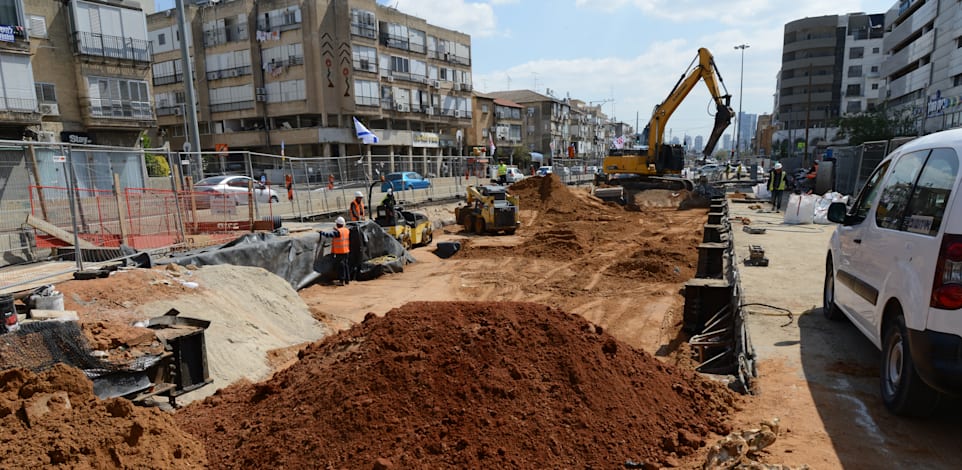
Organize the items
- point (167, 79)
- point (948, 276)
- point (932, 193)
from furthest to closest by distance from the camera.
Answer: point (167, 79) < point (932, 193) < point (948, 276)

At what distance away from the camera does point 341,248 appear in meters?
12.0

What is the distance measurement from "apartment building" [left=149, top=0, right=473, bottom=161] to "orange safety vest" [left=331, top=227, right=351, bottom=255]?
35.0m

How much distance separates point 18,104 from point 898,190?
33.2 m

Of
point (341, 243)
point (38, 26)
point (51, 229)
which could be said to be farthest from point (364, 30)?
point (51, 229)

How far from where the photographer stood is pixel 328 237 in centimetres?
1254

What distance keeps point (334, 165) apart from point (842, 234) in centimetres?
1733

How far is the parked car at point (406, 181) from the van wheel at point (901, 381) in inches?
863

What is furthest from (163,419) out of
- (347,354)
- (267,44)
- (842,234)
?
(267,44)

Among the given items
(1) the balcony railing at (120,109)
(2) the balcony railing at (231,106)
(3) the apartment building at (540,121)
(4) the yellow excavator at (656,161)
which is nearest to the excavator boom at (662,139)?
(4) the yellow excavator at (656,161)

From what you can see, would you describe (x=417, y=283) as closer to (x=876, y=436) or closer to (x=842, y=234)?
(x=842, y=234)

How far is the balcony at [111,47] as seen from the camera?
2841 cm

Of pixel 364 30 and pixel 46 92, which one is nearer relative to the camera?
pixel 46 92

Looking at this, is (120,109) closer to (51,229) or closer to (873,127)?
(51,229)

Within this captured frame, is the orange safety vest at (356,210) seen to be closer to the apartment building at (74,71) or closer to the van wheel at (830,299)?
the van wheel at (830,299)
